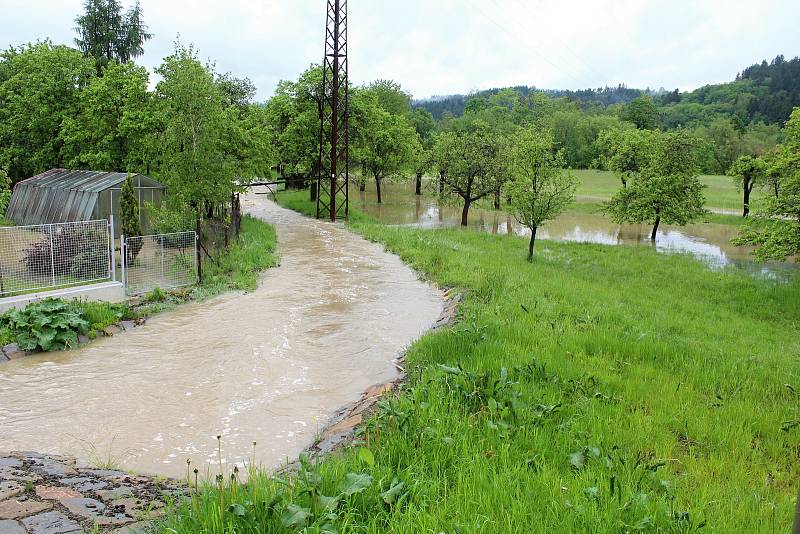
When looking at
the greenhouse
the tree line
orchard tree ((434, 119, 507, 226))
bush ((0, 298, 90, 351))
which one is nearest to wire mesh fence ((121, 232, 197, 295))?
the tree line

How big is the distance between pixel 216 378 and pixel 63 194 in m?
18.6

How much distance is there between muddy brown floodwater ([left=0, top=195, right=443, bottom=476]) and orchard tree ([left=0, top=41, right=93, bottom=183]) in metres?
21.3

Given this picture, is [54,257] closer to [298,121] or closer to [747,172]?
[298,121]

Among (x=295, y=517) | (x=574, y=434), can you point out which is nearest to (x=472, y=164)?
(x=574, y=434)

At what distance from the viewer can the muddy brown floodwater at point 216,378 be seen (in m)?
7.25

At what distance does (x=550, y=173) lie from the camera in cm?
2255

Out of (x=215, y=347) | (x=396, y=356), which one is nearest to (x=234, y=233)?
(x=215, y=347)

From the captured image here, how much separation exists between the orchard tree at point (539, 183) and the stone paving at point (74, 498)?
18.7m

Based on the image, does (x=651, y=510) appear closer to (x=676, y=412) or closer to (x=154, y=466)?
(x=676, y=412)

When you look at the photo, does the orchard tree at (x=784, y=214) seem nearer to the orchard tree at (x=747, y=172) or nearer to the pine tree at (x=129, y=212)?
the orchard tree at (x=747, y=172)

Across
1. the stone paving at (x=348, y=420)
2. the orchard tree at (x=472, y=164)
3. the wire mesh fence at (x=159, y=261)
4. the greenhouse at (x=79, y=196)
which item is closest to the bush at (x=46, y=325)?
the wire mesh fence at (x=159, y=261)

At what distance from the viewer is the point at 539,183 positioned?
2289cm

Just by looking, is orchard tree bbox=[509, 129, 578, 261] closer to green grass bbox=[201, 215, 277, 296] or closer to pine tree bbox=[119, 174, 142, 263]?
green grass bbox=[201, 215, 277, 296]

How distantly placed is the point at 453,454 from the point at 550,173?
1885cm
